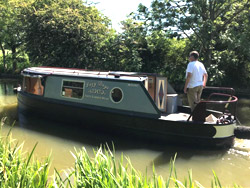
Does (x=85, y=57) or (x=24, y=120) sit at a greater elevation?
(x=85, y=57)

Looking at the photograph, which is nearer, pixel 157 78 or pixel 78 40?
pixel 157 78

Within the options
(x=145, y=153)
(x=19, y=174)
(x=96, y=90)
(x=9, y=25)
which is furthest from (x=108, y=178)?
(x=9, y=25)

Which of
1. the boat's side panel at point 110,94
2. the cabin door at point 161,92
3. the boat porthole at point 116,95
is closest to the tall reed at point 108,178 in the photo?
the boat's side panel at point 110,94

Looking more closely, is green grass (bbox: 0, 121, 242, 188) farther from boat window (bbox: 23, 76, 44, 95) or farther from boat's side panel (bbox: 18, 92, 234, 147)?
boat window (bbox: 23, 76, 44, 95)

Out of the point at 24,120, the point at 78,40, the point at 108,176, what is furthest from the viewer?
the point at 78,40

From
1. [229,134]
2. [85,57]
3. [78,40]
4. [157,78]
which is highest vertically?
[78,40]

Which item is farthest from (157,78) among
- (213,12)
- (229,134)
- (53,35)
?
(53,35)

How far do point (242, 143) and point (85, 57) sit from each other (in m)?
10.3

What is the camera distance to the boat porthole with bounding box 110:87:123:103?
20.1 feet

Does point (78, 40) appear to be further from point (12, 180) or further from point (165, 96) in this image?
point (12, 180)

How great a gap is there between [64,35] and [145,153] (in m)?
10.5

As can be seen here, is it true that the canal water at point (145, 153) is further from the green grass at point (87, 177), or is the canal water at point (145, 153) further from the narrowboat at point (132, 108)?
the green grass at point (87, 177)

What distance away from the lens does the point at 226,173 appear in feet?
14.8

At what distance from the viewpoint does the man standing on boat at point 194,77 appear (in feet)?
17.7
